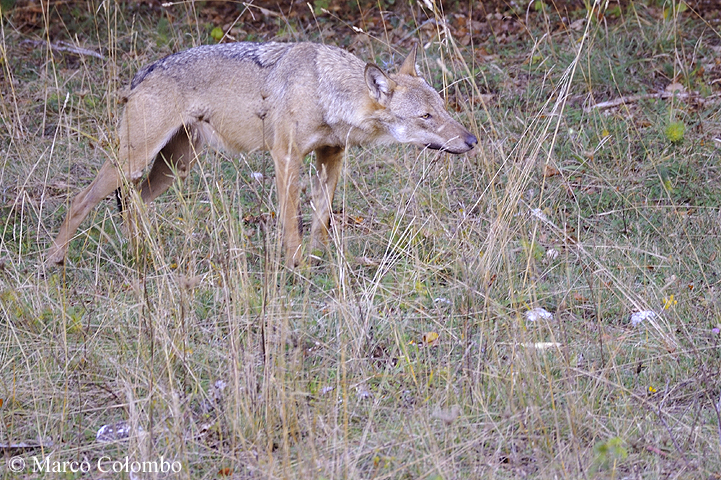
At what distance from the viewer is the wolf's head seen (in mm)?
5762

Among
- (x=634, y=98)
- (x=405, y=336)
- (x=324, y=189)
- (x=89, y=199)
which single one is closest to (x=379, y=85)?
(x=324, y=189)

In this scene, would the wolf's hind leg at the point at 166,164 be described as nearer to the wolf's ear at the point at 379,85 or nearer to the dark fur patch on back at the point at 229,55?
the dark fur patch on back at the point at 229,55

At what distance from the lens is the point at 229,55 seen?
20.7 ft

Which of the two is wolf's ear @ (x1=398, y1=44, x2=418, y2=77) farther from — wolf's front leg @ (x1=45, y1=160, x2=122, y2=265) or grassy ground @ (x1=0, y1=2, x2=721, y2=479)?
wolf's front leg @ (x1=45, y1=160, x2=122, y2=265)

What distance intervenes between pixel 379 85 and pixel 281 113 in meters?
0.77

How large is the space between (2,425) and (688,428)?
319cm

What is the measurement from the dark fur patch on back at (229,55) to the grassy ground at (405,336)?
1.12 m

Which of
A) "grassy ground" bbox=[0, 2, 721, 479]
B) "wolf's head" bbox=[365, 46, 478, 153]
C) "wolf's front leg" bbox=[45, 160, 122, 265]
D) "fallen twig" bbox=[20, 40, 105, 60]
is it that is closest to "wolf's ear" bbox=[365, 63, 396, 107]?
"wolf's head" bbox=[365, 46, 478, 153]

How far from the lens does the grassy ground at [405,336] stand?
350 cm

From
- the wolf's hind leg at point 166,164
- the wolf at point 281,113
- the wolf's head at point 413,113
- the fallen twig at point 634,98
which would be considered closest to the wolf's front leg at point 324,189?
the wolf at point 281,113

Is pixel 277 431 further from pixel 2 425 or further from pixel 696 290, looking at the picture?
pixel 696 290

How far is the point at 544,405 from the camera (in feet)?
12.2

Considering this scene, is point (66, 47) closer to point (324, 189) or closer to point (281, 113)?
point (281, 113)

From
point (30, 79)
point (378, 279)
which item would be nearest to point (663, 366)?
point (378, 279)
